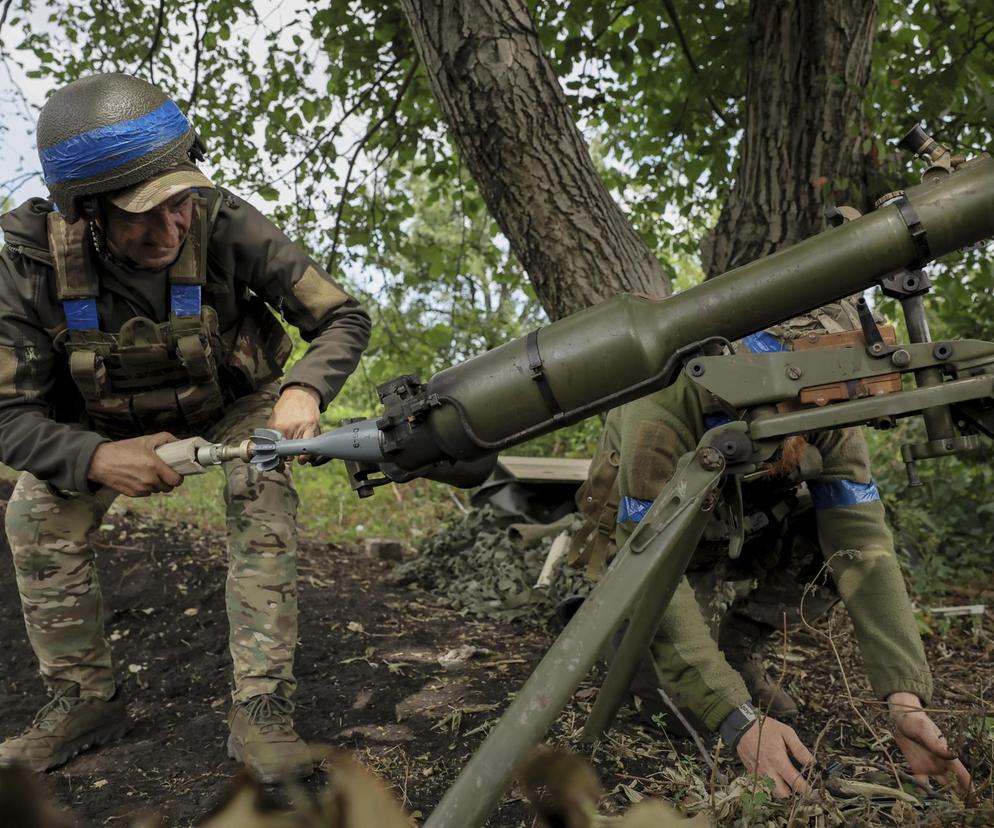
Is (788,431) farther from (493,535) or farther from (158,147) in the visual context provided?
(493,535)

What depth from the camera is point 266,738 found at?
2537mm

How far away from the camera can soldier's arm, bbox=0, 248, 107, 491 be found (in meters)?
2.49

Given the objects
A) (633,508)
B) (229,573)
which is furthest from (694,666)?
(229,573)

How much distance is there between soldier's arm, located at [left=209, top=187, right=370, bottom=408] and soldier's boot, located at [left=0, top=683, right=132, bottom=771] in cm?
128

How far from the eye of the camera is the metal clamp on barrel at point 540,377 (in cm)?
189

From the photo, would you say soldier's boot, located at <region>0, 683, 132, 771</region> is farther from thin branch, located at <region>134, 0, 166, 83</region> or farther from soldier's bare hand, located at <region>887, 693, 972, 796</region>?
thin branch, located at <region>134, 0, 166, 83</region>

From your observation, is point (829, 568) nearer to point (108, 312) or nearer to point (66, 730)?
point (108, 312)

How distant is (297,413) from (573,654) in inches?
45.3

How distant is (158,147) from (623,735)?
215 cm

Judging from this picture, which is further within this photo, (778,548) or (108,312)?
(778,548)

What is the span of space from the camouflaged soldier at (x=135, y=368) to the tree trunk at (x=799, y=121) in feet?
6.03

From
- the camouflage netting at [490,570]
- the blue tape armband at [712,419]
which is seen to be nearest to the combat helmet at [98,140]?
the blue tape armband at [712,419]

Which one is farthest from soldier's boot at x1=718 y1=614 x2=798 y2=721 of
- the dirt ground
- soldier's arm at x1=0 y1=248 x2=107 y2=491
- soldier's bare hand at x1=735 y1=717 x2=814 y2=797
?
soldier's arm at x1=0 y1=248 x2=107 y2=491

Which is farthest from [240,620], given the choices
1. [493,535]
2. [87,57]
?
[87,57]
